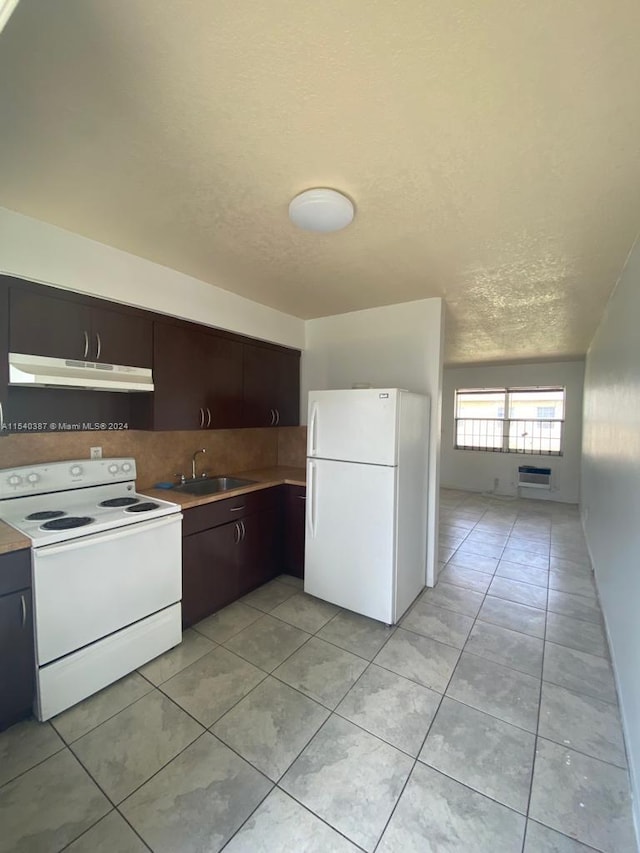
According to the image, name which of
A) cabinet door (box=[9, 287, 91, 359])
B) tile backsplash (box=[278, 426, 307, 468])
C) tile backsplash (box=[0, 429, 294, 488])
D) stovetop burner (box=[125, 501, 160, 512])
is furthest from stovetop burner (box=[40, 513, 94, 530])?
tile backsplash (box=[278, 426, 307, 468])

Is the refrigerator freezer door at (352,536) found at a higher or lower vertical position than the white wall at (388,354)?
lower

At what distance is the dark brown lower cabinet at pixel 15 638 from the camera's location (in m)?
1.58

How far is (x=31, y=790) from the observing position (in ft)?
4.58

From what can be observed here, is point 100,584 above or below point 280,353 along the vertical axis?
below

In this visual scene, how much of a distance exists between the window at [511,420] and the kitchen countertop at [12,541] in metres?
6.97

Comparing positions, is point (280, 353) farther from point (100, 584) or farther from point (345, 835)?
point (345, 835)

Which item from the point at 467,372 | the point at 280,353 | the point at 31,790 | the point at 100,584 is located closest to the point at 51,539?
the point at 100,584

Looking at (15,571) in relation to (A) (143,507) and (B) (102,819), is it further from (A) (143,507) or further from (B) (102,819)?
(B) (102,819)

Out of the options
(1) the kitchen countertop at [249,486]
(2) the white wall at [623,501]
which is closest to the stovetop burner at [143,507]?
(1) the kitchen countertop at [249,486]

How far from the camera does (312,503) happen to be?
2795mm

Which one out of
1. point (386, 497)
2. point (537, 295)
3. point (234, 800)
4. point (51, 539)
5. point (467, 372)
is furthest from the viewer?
point (467, 372)

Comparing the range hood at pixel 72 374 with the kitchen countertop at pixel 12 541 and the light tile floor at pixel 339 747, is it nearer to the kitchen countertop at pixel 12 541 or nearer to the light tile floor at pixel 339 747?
the kitchen countertop at pixel 12 541

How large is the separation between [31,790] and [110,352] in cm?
205

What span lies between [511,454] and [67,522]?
22.4 ft
